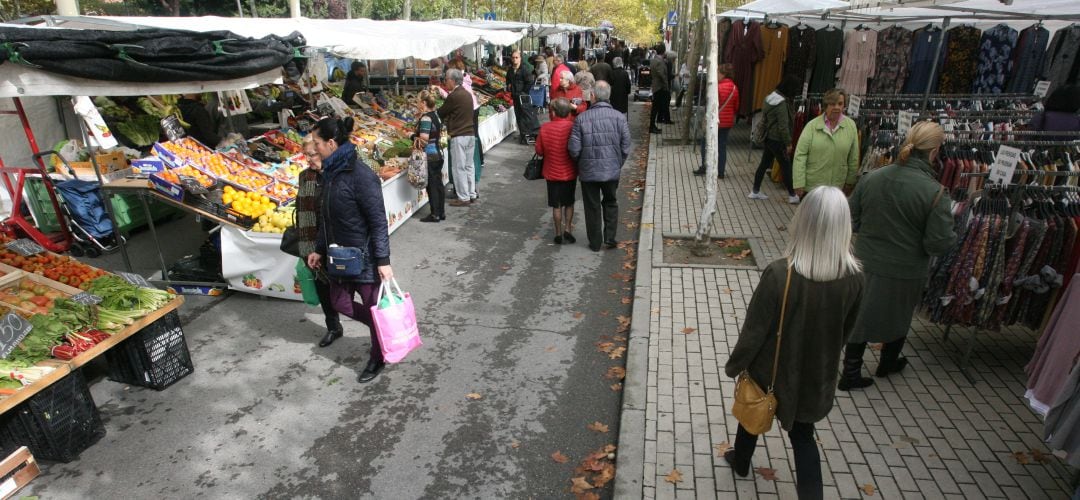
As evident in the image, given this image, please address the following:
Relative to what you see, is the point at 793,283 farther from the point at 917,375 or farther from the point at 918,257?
the point at 917,375

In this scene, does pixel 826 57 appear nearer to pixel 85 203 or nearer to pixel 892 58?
pixel 892 58

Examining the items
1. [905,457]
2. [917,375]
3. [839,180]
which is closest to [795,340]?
[905,457]

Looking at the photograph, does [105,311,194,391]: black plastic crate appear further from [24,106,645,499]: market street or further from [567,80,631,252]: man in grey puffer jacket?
[567,80,631,252]: man in grey puffer jacket

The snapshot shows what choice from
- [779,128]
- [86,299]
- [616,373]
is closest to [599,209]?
[616,373]

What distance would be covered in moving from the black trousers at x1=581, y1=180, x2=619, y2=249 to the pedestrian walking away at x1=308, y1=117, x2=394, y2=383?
3.41m

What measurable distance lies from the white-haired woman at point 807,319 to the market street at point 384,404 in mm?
1502

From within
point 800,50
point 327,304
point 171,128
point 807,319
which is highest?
point 800,50

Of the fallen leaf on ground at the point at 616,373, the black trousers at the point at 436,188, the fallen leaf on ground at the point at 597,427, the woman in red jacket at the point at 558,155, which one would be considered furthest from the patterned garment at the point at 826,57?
the fallen leaf on ground at the point at 597,427

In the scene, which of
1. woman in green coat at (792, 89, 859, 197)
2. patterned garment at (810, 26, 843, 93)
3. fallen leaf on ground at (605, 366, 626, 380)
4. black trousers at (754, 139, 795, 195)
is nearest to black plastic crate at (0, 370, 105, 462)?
fallen leaf on ground at (605, 366, 626, 380)

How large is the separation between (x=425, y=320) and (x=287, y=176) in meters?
3.51

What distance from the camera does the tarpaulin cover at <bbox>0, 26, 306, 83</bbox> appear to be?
4.31m

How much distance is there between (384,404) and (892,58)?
10643 mm

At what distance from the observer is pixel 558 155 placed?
286 inches

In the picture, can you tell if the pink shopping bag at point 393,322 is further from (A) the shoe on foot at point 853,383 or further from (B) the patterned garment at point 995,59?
(B) the patterned garment at point 995,59
